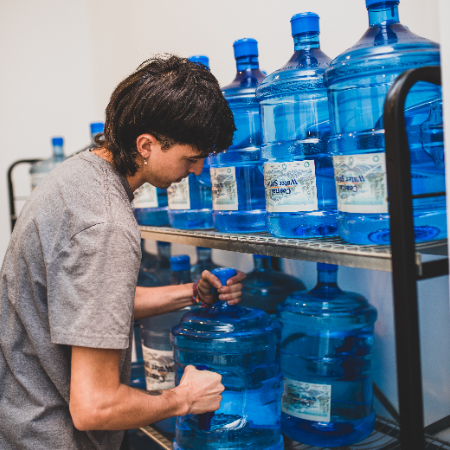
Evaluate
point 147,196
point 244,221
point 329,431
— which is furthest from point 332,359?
point 147,196

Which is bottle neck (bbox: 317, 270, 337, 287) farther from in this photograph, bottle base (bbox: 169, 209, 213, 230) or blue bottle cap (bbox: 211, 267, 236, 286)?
bottle base (bbox: 169, 209, 213, 230)

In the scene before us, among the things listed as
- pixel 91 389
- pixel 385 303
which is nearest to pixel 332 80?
pixel 385 303

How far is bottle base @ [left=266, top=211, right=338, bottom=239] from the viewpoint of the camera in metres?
1.05

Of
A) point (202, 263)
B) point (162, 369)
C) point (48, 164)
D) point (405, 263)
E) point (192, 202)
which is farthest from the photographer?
point (48, 164)

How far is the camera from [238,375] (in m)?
1.34

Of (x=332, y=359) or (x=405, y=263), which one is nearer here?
(x=405, y=263)

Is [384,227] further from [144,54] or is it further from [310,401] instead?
[144,54]

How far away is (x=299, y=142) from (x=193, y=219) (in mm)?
458

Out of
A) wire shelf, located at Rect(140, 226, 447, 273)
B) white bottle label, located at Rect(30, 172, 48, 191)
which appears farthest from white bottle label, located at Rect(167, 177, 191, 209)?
white bottle label, located at Rect(30, 172, 48, 191)

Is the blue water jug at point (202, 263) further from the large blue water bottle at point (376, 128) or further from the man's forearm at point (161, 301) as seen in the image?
the large blue water bottle at point (376, 128)

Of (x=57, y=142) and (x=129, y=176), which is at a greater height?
(x=57, y=142)

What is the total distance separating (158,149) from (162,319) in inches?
36.4

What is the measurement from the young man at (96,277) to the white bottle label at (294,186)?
0.57 ft

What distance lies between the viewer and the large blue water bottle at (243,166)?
3.90 feet
